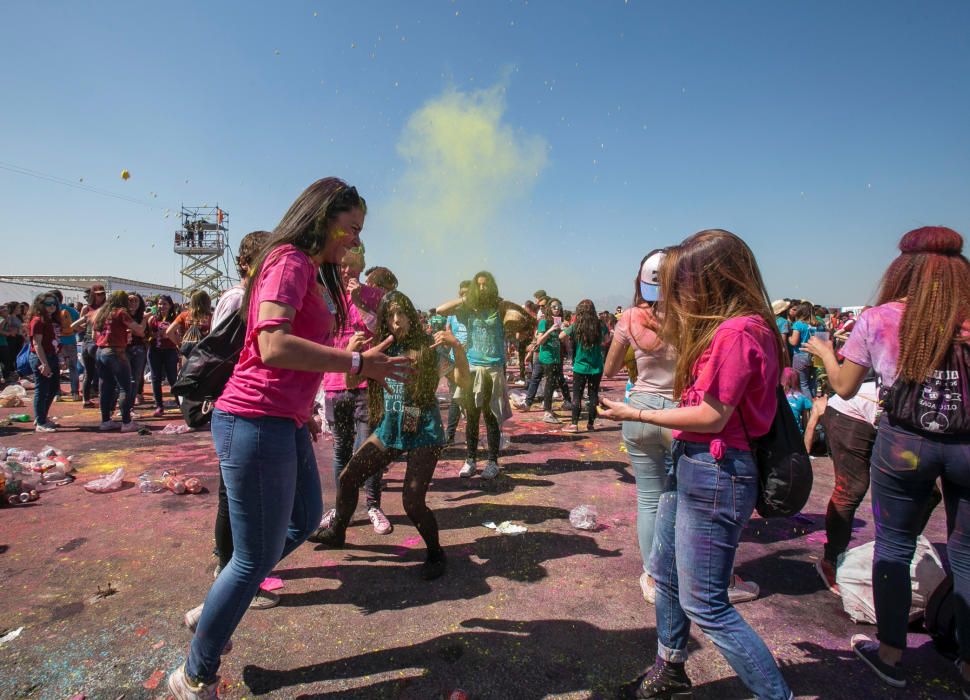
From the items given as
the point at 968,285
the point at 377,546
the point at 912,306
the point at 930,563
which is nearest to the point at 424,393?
the point at 377,546

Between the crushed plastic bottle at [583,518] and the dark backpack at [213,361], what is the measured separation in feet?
9.26

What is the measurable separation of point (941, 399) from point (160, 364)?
34.4ft

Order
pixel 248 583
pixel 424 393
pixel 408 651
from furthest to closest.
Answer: pixel 424 393, pixel 408 651, pixel 248 583

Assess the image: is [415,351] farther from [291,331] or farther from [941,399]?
[941,399]

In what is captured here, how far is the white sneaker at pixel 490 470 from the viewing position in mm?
5328

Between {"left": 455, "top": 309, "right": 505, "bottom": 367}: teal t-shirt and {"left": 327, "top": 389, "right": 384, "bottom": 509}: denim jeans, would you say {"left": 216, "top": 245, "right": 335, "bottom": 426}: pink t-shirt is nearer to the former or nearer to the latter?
{"left": 327, "top": 389, "right": 384, "bottom": 509}: denim jeans

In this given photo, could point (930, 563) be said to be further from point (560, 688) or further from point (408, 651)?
point (408, 651)

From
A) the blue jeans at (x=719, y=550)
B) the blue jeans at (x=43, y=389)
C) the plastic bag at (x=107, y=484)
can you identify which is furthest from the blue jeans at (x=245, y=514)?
the blue jeans at (x=43, y=389)

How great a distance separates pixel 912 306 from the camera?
214cm

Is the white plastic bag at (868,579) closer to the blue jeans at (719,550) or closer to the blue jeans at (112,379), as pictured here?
the blue jeans at (719,550)

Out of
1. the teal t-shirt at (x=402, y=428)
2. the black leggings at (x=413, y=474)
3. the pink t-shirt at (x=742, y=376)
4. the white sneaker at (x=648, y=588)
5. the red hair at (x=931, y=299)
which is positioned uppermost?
the red hair at (x=931, y=299)

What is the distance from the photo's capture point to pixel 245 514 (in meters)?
1.92

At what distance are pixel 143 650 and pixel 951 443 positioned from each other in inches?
151

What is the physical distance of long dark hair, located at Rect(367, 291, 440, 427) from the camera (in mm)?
3259
